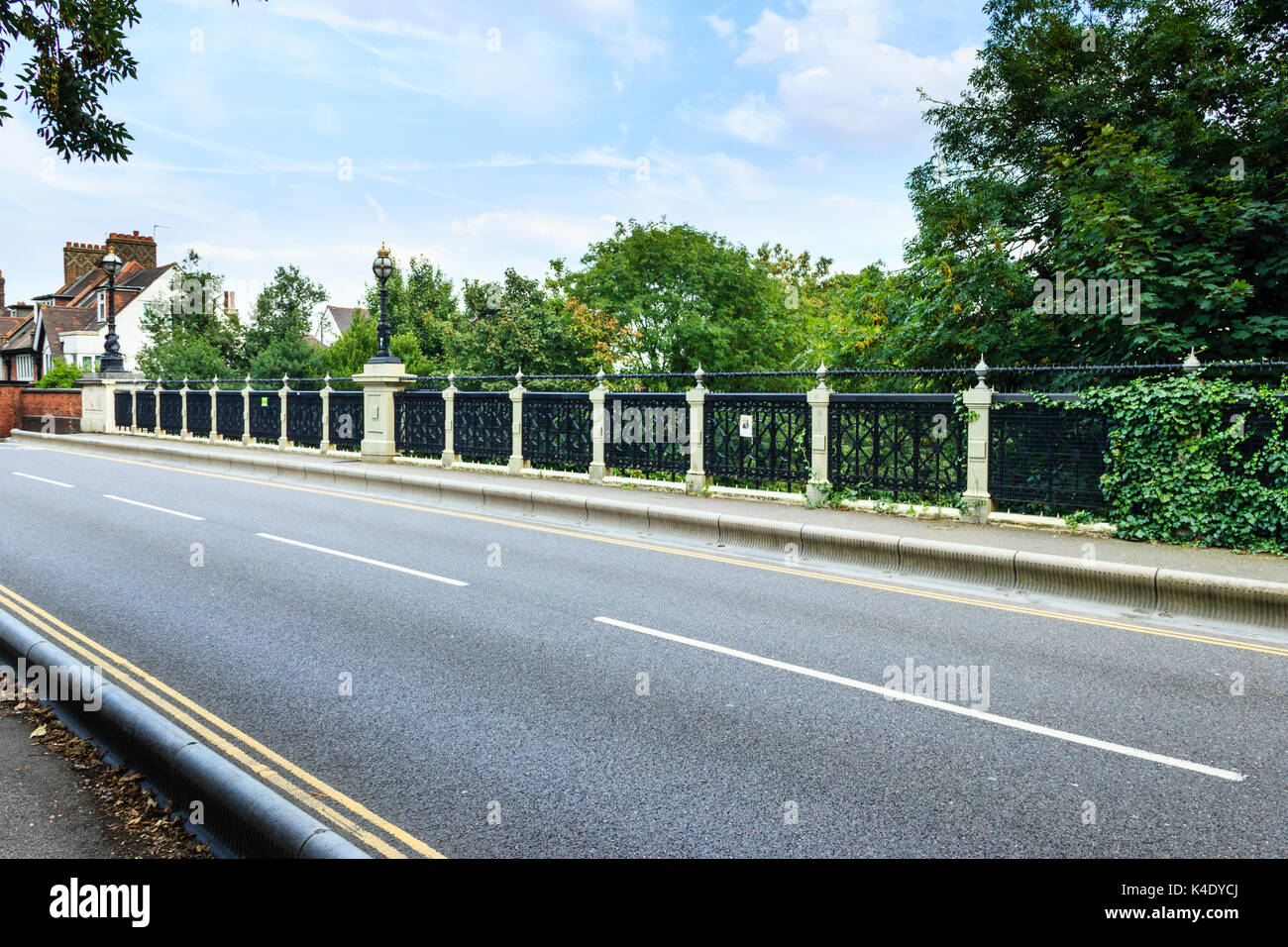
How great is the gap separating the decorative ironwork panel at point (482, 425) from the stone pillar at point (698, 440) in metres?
4.68

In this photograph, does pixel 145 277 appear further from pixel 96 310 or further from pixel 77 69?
pixel 77 69

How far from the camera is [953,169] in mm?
20984

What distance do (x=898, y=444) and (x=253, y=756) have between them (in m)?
9.90

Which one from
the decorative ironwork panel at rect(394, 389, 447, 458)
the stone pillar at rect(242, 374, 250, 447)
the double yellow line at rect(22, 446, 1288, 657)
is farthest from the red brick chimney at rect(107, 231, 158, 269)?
the double yellow line at rect(22, 446, 1288, 657)

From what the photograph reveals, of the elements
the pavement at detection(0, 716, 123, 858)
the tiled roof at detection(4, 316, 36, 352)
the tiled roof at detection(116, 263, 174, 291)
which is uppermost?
the tiled roof at detection(116, 263, 174, 291)

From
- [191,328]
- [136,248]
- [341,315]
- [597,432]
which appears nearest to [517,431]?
[597,432]

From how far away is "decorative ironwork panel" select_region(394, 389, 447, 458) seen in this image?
66.4 ft

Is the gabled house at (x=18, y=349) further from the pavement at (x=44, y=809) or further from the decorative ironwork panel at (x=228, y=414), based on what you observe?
the pavement at (x=44, y=809)

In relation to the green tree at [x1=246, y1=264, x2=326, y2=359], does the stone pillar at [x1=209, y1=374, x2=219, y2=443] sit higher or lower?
lower

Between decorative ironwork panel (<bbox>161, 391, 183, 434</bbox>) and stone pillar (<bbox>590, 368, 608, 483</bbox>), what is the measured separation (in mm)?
19707

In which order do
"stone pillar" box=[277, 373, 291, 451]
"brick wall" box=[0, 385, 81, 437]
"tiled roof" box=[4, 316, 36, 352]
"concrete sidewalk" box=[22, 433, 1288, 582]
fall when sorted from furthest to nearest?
"tiled roof" box=[4, 316, 36, 352] < "brick wall" box=[0, 385, 81, 437] < "stone pillar" box=[277, 373, 291, 451] < "concrete sidewalk" box=[22, 433, 1288, 582]

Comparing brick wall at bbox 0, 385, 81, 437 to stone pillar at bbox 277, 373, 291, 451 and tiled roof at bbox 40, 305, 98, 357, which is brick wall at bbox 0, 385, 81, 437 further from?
tiled roof at bbox 40, 305, 98, 357

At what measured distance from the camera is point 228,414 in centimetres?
2798
